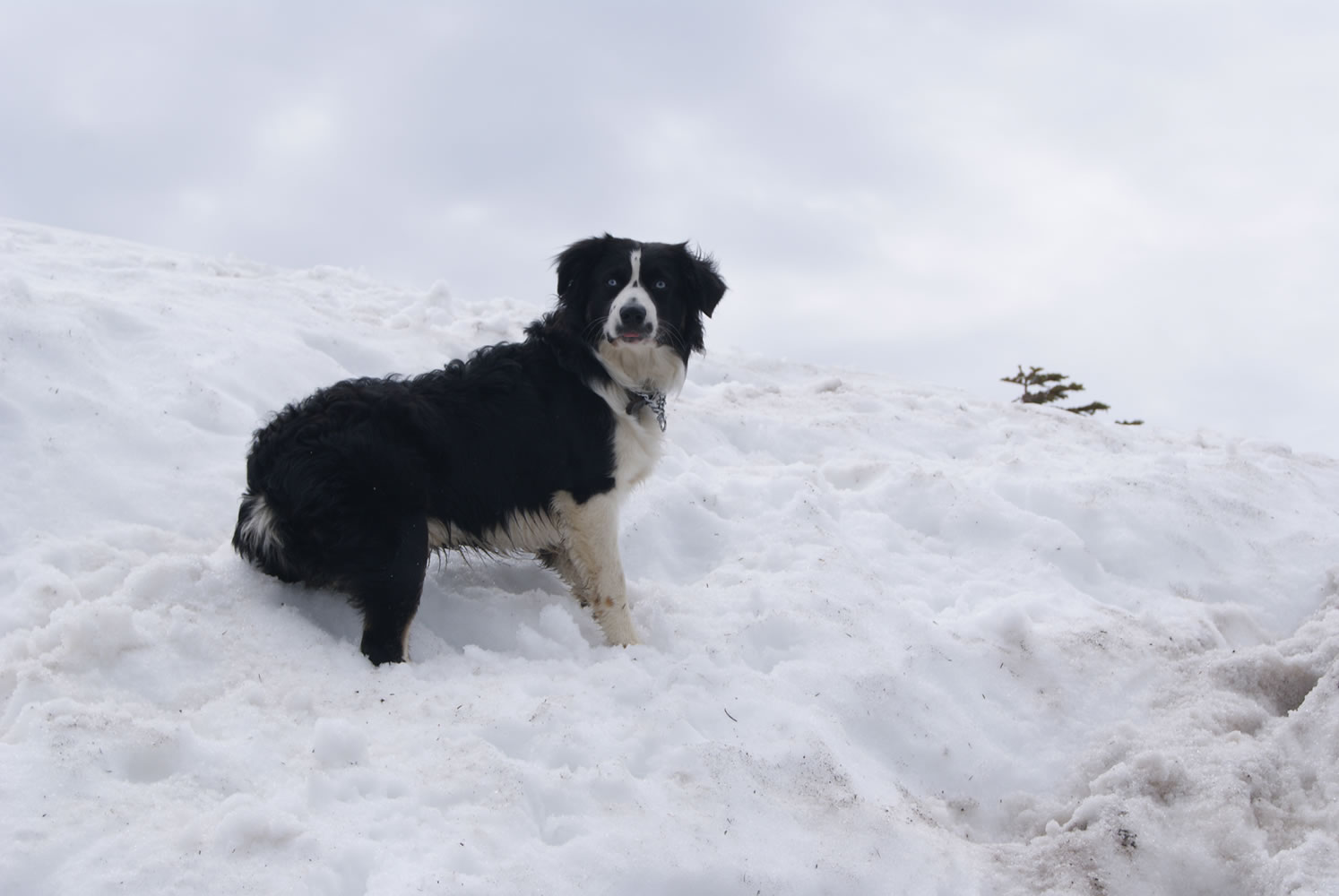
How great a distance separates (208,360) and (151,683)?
3.06 m

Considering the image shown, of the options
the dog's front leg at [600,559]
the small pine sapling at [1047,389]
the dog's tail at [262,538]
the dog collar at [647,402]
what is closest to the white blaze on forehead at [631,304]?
the dog collar at [647,402]

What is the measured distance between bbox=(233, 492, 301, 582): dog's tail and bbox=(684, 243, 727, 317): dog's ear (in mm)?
2370

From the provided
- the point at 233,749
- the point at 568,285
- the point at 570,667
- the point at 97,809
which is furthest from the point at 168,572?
the point at 568,285

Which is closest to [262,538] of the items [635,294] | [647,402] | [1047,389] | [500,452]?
[500,452]

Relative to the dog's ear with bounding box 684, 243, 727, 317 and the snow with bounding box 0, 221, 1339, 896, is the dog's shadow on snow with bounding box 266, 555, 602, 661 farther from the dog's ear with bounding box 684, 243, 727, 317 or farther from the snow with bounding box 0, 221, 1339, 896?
the dog's ear with bounding box 684, 243, 727, 317

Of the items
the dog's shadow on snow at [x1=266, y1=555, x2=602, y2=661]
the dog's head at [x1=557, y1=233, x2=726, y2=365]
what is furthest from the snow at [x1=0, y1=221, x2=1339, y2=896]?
the dog's head at [x1=557, y1=233, x2=726, y2=365]

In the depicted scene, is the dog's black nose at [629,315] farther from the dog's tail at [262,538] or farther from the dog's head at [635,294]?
the dog's tail at [262,538]

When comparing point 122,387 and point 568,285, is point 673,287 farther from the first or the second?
point 122,387

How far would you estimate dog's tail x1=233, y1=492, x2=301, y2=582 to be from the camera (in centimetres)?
400

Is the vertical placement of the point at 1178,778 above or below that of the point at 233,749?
above

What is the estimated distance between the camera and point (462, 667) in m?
3.87

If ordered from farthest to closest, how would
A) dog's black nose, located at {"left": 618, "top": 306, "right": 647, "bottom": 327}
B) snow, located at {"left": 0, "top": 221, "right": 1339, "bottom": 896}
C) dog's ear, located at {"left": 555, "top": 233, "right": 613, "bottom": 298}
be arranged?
dog's ear, located at {"left": 555, "top": 233, "right": 613, "bottom": 298} → dog's black nose, located at {"left": 618, "top": 306, "right": 647, "bottom": 327} → snow, located at {"left": 0, "top": 221, "right": 1339, "bottom": 896}

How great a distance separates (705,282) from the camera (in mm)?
5168

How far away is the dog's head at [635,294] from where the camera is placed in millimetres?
4723
